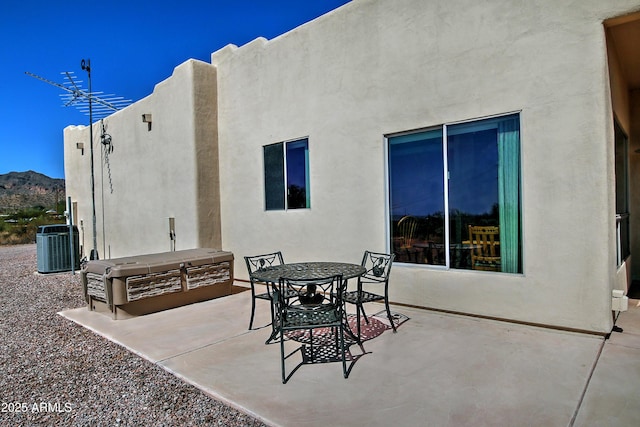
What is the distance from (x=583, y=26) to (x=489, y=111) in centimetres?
116

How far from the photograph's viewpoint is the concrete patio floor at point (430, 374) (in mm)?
2486

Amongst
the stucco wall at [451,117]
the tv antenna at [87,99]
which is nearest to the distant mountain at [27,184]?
the tv antenna at [87,99]

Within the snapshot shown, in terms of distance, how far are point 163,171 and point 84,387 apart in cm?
608

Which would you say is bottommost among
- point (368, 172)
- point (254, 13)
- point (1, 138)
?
point (368, 172)

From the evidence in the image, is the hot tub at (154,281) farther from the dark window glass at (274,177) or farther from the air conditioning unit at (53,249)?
the air conditioning unit at (53,249)

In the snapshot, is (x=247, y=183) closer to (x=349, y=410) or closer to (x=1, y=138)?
(x=349, y=410)

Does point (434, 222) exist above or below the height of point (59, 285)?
above

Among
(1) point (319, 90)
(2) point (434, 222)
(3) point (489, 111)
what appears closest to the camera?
(3) point (489, 111)

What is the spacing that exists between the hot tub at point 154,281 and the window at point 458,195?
3011 mm

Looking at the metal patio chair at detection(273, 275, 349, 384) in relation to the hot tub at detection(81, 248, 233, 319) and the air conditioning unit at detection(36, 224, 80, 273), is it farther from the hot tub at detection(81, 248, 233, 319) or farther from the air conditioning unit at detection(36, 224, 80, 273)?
the air conditioning unit at detection(36, 224, 80, 273)

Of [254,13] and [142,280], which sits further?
[254,13]

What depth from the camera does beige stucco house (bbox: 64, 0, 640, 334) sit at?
3865mm

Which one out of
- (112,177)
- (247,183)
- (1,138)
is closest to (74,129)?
(112,177)

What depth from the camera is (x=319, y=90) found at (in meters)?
6.01
